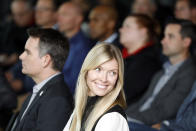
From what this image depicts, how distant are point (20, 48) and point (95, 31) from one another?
1.22 m

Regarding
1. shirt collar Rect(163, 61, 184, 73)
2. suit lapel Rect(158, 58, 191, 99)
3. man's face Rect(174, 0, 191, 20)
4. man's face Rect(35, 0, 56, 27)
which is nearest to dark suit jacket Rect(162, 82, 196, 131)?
suit lapel Rect(158, 58, 191, 99)

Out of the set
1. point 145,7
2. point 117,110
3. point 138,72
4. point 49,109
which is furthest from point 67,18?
point 117,110

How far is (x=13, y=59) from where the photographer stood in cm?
469

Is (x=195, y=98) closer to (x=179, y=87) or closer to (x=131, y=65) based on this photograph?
(x=179, y=87)

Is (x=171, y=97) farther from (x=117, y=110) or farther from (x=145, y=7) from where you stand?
(x=145, y=7)

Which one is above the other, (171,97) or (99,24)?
(99,24)

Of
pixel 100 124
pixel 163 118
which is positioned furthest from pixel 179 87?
pixel 100 124

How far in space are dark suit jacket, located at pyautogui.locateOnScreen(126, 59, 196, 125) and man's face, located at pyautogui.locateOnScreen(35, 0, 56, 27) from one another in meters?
2.00

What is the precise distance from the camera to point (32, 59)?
7.09 ft

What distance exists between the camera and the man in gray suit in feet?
9.30

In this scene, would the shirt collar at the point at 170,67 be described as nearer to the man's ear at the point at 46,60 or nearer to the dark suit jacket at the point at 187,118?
the dark suit jacket at the point at 187,118

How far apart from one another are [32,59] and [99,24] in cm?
205

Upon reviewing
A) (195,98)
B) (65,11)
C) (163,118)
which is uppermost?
(65,11)

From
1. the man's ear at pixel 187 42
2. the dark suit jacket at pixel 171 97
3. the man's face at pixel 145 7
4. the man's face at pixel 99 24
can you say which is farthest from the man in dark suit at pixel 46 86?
the man's face at pixel 145 7
